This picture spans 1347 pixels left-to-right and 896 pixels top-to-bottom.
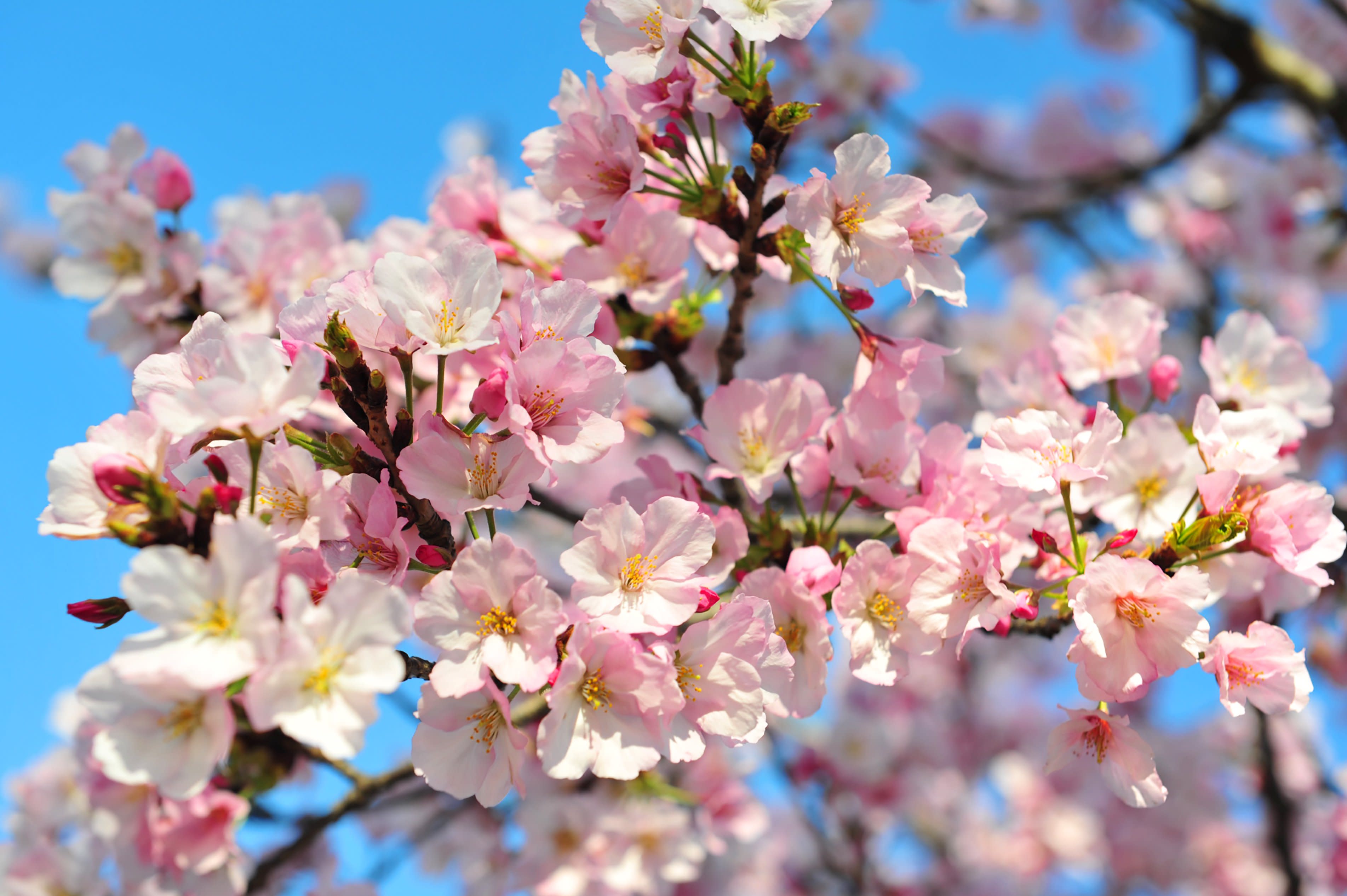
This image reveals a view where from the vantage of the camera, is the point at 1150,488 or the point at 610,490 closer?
the point at 1150,488

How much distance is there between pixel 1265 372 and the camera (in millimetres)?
2047

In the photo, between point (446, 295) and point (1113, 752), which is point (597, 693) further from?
point (1113, 752)

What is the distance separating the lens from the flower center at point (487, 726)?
1.36 metres

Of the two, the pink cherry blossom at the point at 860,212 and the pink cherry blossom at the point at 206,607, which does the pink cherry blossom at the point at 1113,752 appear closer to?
the pink cherry blossom at the point at 860,212

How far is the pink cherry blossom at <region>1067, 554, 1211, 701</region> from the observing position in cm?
137

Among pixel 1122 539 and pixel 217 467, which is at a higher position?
pixel 217 467

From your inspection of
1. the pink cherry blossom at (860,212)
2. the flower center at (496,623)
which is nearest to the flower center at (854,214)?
the pink cherry blossom at (860,212)

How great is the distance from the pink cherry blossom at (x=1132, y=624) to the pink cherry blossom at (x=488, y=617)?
806 millimetres

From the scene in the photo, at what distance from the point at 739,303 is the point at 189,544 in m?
1.10

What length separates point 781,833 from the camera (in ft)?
21.1

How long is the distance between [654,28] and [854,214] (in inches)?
18.5

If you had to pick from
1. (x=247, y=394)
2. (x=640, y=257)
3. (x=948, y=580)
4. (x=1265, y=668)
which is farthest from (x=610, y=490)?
(x=1265, y=668)

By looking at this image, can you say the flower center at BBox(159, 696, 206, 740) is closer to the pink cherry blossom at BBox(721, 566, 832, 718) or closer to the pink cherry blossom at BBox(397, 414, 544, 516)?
the pink cherry blossom at BBox(397, 414, 544, 516)

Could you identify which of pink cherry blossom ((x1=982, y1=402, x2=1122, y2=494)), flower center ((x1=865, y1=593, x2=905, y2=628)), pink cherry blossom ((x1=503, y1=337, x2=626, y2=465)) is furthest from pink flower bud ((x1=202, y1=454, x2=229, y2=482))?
pink cherry blossom ((x1=982, y1=402, x2=1122, y2=494))
